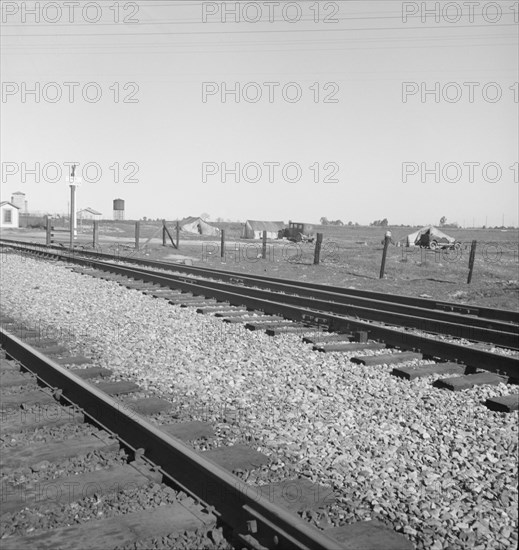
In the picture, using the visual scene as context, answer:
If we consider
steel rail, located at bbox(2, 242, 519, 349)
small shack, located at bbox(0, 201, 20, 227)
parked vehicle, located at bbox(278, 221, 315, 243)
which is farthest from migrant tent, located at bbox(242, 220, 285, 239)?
steel rail, located at bbox(2, 242, 519, 349)

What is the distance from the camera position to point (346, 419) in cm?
526

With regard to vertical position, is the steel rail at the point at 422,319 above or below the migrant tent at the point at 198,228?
below

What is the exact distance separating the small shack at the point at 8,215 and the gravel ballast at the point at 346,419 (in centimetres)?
6601

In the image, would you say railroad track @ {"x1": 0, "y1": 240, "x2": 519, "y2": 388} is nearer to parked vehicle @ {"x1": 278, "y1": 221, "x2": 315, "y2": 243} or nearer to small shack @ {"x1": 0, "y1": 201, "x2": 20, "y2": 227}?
parked vehicle @ {"x1": 278, "y1": 221, "x2": 315, "y2": 243}

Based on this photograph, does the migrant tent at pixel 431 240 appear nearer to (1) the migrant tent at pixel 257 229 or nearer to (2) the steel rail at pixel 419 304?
(1) the migrant tent at pixel 257 229

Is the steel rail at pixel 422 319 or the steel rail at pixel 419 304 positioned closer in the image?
the steel rail at pixel 422 319

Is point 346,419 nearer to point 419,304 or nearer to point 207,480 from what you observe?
point 207,480

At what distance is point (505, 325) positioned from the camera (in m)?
9.86

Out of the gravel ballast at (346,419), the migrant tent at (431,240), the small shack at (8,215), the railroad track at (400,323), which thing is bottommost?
the gravel ballast at (346,419)

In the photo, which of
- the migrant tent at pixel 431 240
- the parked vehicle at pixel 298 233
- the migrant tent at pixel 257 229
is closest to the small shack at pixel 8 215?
the migrant tent at pixel 257 229

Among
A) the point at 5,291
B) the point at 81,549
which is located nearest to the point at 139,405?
the point at 81,549

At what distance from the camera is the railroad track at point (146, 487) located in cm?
321

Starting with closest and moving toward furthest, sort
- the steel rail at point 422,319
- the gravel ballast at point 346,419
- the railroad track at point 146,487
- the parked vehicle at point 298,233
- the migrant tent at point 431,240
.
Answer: the railroad track at point 146,487, the gravel ballast at point 346,419, the steel rail at point 422,319, the migrant tent at point 431,240, the parked vehicle at point 298,233

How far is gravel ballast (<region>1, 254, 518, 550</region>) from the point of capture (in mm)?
3645
